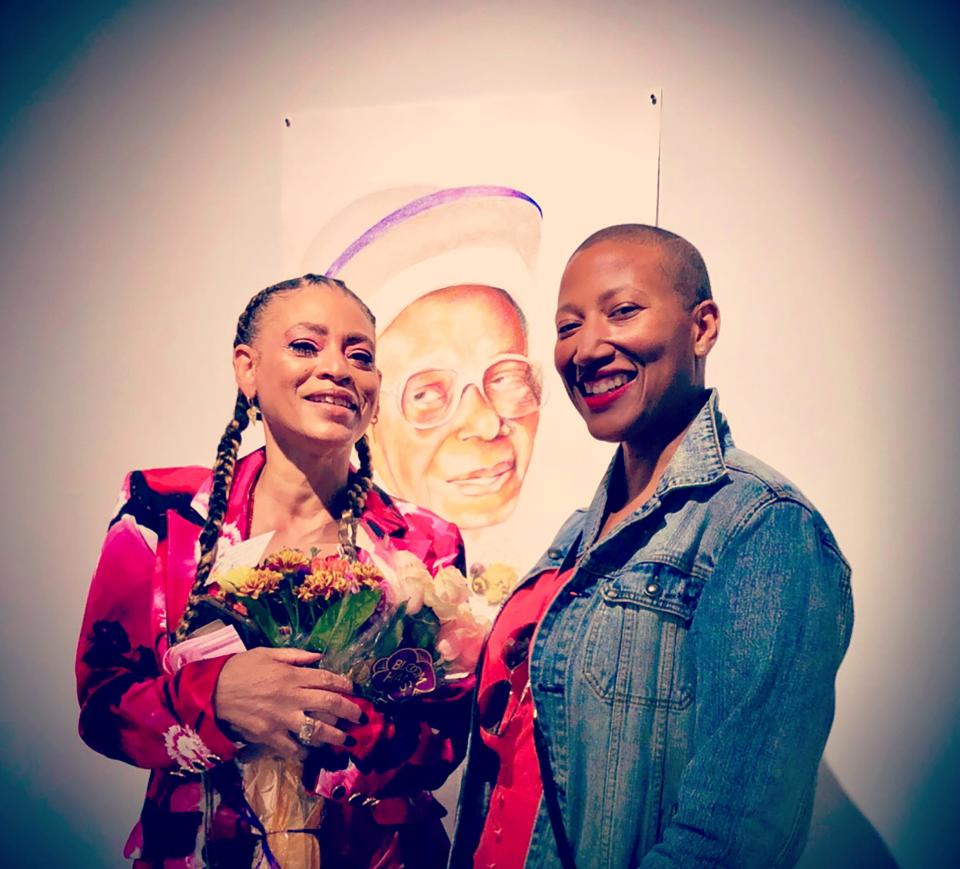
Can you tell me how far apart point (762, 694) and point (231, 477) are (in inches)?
45.5

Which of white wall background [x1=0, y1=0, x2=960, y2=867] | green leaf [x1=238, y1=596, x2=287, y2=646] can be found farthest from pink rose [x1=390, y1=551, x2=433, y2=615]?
white wall background [x1=0, y1=0, x2=960, y2=867]

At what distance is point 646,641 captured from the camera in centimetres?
155

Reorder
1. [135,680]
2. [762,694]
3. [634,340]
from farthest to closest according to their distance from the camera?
[135,680], [634,340], [762,694]

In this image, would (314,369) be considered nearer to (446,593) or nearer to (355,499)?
(355,499)

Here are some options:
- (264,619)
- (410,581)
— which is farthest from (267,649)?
(410,581)

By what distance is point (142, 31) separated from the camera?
226cm

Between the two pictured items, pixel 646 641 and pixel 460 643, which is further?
pixel 460 643

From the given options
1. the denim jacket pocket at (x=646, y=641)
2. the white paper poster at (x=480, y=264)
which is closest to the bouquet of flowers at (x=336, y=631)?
the white paper poster at (x=480, y=264)

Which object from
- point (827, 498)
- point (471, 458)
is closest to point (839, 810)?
point (827, 498)

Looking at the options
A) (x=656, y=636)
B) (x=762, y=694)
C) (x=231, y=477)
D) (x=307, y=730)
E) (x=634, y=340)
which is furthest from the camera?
(x=231, y=477)

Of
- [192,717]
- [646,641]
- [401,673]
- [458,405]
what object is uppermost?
[458,405]

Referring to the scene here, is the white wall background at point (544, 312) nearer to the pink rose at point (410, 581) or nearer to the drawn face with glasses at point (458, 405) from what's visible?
the drawn face with glasses at point (458, 405)

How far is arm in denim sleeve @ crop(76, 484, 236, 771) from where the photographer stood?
1860 mm

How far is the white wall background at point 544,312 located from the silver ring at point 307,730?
Answer: 1.76ft
